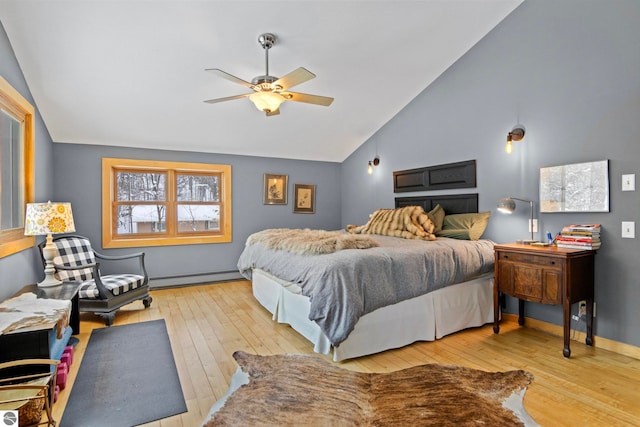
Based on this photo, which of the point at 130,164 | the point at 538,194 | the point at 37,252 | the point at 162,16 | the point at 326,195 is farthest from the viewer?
the point at 326,195

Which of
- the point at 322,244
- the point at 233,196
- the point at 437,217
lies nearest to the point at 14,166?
the point at 233,196

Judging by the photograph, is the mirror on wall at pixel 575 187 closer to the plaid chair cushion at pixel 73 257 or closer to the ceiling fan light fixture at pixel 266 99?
the ceiling fan light fixture at pixel 266 99

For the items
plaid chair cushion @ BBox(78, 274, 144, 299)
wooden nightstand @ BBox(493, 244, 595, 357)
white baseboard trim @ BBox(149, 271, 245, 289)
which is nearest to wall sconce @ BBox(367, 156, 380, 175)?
wooden nightstand @ BBox(493, 244, 595, 357)

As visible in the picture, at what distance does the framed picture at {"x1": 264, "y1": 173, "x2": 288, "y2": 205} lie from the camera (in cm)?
581

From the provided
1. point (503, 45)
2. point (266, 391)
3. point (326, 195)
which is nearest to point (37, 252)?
point (266, 391)

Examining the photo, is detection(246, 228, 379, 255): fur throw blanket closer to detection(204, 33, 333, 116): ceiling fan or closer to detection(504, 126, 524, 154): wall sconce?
detection(204, 33, 333, 116): ceiling fan

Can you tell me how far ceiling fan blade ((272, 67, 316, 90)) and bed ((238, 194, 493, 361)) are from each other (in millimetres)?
1426

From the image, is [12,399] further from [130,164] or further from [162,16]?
[130,164]

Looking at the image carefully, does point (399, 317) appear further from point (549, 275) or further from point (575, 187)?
point (575, 187)

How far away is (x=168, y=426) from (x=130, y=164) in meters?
4.01

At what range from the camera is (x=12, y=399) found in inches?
60.4

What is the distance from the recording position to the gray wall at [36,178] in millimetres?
2682

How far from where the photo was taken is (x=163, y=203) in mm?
5191

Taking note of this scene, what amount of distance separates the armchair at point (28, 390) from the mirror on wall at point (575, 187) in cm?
394
